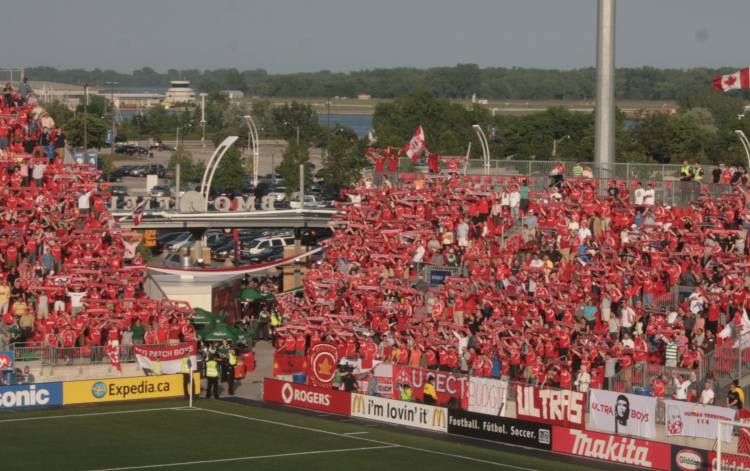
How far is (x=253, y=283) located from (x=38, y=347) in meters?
15.4

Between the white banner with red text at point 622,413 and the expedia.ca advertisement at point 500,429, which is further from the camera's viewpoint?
the expedia.ca advertisement at point 500,429

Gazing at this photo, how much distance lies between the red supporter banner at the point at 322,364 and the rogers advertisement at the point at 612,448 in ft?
30.6

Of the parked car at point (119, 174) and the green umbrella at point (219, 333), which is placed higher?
the parked car at point (119, 174)

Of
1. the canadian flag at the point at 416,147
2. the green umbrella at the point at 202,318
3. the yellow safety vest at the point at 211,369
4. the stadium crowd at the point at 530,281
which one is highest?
the canadian flag at the point at 416,147

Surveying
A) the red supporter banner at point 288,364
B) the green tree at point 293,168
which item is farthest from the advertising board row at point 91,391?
the green tree at point 293,168

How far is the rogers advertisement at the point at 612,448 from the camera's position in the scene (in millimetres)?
26438

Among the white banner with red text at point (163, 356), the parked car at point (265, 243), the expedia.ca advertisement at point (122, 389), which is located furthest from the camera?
the parked car at point (265, 243)

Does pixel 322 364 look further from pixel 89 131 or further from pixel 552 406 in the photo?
pixel 89 131

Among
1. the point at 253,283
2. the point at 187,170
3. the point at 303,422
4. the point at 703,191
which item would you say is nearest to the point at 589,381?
the point at 303,422

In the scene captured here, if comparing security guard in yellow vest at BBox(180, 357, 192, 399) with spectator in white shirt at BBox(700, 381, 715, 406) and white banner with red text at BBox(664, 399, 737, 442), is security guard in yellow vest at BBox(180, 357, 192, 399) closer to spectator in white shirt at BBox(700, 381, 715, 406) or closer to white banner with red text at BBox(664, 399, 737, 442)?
white banner with red text at BBox(664, 399, 737, 442)

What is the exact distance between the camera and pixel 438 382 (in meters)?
32.2

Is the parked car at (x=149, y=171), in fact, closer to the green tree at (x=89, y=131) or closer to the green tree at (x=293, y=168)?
the green tree at (x=89, y=131)

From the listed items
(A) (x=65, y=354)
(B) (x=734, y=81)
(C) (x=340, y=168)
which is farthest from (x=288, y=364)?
(C) (x=340, y=168)

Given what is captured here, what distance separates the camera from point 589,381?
3061cm
